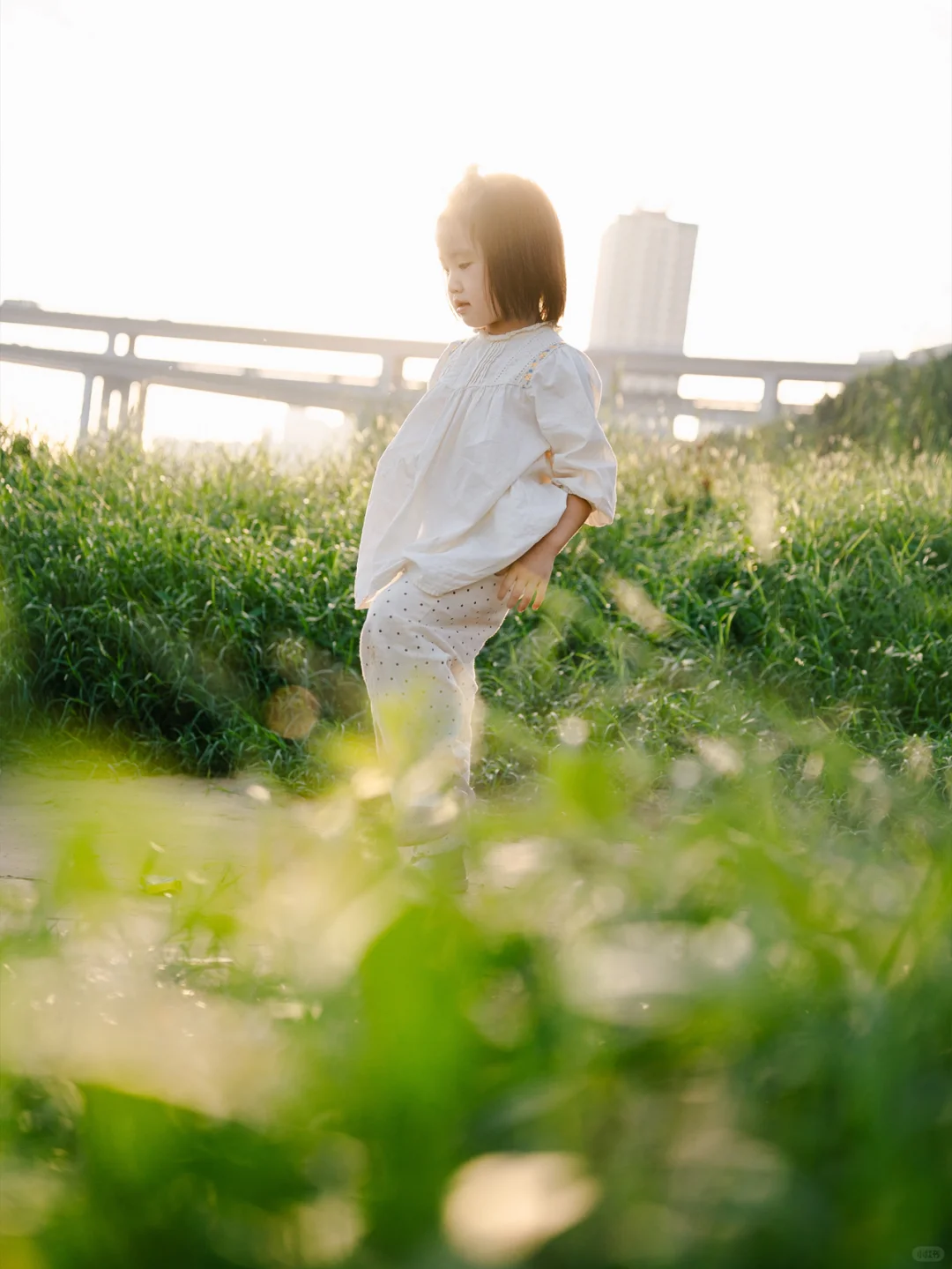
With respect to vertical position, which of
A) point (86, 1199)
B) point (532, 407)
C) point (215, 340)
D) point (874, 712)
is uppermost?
point (215, 340)

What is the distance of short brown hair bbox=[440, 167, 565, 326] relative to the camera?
9.05 feet

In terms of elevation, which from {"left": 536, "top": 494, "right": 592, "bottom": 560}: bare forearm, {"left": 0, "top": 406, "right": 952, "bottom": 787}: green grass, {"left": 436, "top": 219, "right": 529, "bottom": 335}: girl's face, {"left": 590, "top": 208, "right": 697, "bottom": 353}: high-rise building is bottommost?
{"left": 0, "top": 406, "right": 952, "bottom": 787}: green grass

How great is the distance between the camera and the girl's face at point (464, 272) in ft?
9.14

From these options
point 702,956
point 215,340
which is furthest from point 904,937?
point 215,340

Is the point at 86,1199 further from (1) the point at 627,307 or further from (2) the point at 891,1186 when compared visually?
(1) the point at 627,307

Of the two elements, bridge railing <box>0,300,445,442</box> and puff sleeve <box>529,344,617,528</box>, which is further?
bridge railing <box>0,300,445,442</box>

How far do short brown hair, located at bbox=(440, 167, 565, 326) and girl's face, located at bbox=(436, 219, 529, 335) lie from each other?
0.02 meters

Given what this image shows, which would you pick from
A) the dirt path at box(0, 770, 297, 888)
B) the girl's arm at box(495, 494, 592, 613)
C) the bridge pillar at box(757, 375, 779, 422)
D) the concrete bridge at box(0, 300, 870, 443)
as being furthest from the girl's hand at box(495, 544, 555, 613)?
the bridge pillar at box(757, 375, 779, 422)

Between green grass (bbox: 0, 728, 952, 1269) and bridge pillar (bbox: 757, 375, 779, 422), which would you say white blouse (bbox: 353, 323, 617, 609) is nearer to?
green grass (bbox: 0, 728, 952, 1269)

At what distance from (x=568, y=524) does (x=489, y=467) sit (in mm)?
230

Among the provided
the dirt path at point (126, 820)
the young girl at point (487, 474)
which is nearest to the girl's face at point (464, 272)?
the young girl at point (487, 474)

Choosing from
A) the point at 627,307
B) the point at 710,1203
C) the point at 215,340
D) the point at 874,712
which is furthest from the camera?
the point at 627,307

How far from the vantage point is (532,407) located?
282 cm

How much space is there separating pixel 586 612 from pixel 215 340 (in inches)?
695
